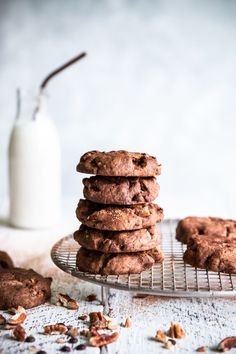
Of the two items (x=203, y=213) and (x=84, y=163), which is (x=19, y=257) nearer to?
(x=84, y=163)

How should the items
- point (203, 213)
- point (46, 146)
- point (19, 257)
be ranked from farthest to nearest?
point (203, 213) < point (46, 146) < point (19, 257)

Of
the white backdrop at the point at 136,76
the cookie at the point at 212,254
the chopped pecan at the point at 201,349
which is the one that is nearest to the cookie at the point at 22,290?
the cookie at the point at 212,254

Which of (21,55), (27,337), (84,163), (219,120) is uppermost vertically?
(21,55)

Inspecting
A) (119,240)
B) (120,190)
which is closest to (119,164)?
(120,190)

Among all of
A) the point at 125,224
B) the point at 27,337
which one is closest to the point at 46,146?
the point at 125,224

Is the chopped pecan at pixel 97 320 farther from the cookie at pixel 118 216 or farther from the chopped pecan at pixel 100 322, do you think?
the cookie at pixel 118 216

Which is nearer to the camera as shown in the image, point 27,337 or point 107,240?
point 27,337

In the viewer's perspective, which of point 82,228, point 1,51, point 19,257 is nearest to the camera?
point 82,228

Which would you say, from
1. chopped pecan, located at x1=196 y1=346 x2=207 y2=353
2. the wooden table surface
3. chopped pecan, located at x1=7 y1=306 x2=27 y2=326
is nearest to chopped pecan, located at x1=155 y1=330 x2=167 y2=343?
the wooden table surface
